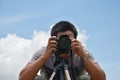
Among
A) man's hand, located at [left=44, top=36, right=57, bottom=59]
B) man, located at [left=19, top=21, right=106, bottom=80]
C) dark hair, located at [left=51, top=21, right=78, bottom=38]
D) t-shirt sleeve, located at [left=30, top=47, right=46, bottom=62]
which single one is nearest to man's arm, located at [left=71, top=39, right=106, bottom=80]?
man, located at [left=19, top=21, right=106, bottom=80]

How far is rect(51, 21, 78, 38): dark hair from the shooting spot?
5.40 meters

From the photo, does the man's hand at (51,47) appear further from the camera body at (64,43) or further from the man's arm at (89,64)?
the man's arm at (89,64)

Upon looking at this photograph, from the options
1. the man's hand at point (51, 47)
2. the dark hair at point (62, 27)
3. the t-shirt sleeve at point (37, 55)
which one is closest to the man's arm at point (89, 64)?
the man's hand at point (51, 47)

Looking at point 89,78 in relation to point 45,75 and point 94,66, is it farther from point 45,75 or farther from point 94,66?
point 45,75

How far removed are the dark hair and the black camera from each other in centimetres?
36

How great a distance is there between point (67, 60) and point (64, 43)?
1.01 feet

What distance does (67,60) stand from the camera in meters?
5.24

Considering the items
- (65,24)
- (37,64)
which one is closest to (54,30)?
(65,24)

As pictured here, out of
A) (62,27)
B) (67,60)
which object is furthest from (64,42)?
(62,27)

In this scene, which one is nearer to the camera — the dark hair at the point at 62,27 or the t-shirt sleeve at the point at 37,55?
the dark hair at the point at 62,27

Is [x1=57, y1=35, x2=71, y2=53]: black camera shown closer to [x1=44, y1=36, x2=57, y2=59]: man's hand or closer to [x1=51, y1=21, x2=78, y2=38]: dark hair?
[x1=44, y1=36, x2=57, y2=59]: man's hand

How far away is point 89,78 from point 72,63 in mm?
304

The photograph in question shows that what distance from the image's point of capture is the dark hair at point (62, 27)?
5.40m

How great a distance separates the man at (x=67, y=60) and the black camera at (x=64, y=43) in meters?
0.05
